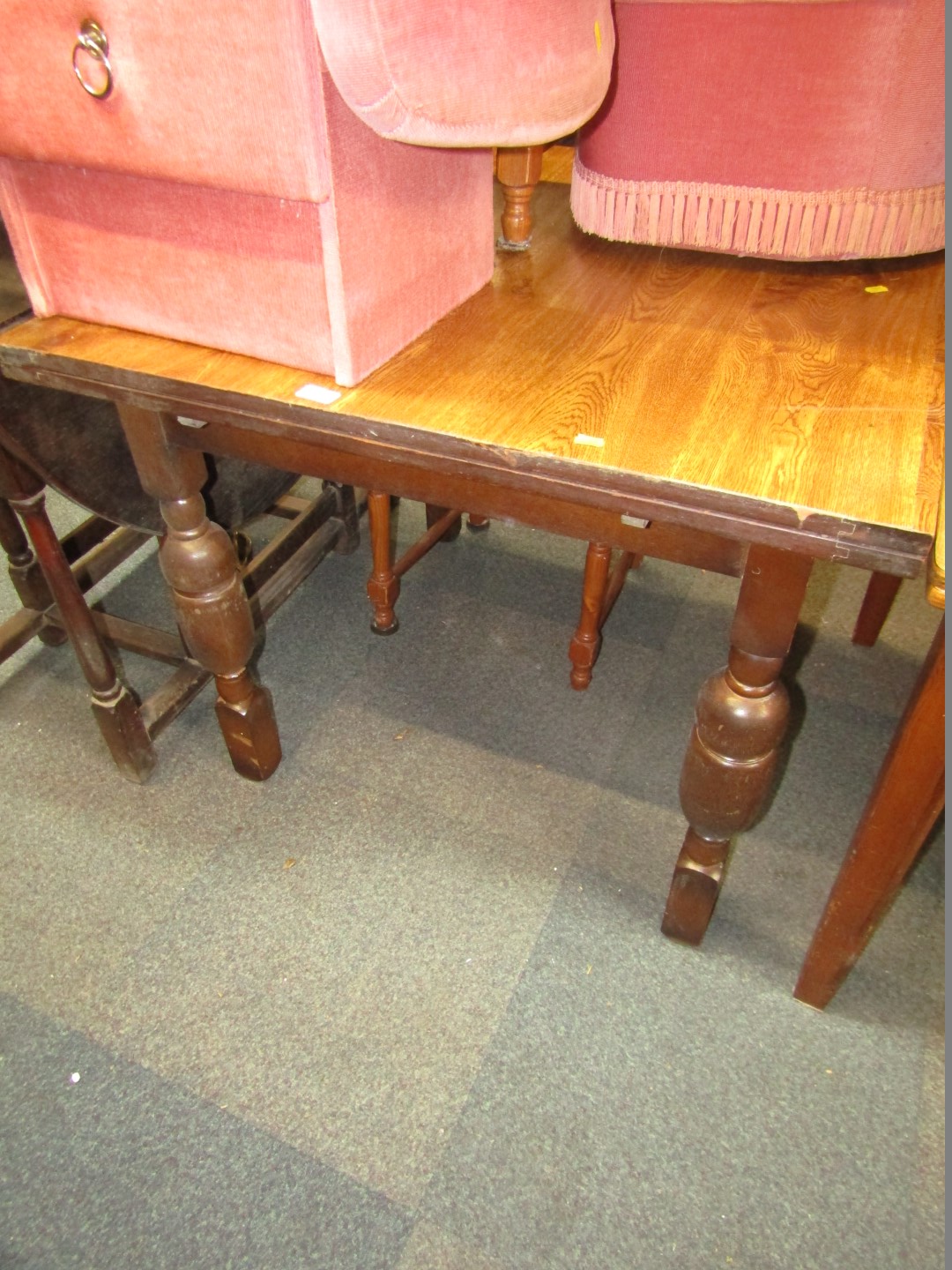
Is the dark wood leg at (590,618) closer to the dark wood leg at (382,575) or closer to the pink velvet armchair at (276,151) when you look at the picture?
the dark wood leg at (382,575)

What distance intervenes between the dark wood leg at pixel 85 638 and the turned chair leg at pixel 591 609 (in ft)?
2.43

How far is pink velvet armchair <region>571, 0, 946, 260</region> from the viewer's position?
949 mm

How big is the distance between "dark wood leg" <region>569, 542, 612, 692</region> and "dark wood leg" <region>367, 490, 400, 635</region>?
0.36 m

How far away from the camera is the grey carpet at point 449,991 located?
1.00 metres

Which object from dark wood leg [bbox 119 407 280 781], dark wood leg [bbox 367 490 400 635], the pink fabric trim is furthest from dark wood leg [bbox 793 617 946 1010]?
dark wood leg [bbox 367 490 400 635]

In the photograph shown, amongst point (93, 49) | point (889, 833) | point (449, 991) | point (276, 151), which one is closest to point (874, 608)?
point (889, 833)

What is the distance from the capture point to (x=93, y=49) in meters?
0.78

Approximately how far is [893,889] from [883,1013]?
0.28 metres

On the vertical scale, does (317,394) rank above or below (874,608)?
above

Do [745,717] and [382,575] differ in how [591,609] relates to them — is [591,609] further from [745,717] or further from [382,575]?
[745,717]

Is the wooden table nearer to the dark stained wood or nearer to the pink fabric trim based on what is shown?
the pink fabric trim

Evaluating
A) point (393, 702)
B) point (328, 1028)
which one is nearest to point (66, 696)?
point (393, 702)

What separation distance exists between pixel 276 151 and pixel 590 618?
944mm

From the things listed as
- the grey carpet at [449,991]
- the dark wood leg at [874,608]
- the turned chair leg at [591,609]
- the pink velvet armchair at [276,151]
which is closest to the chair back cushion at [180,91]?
the pink velvet armchair at [276,151]
